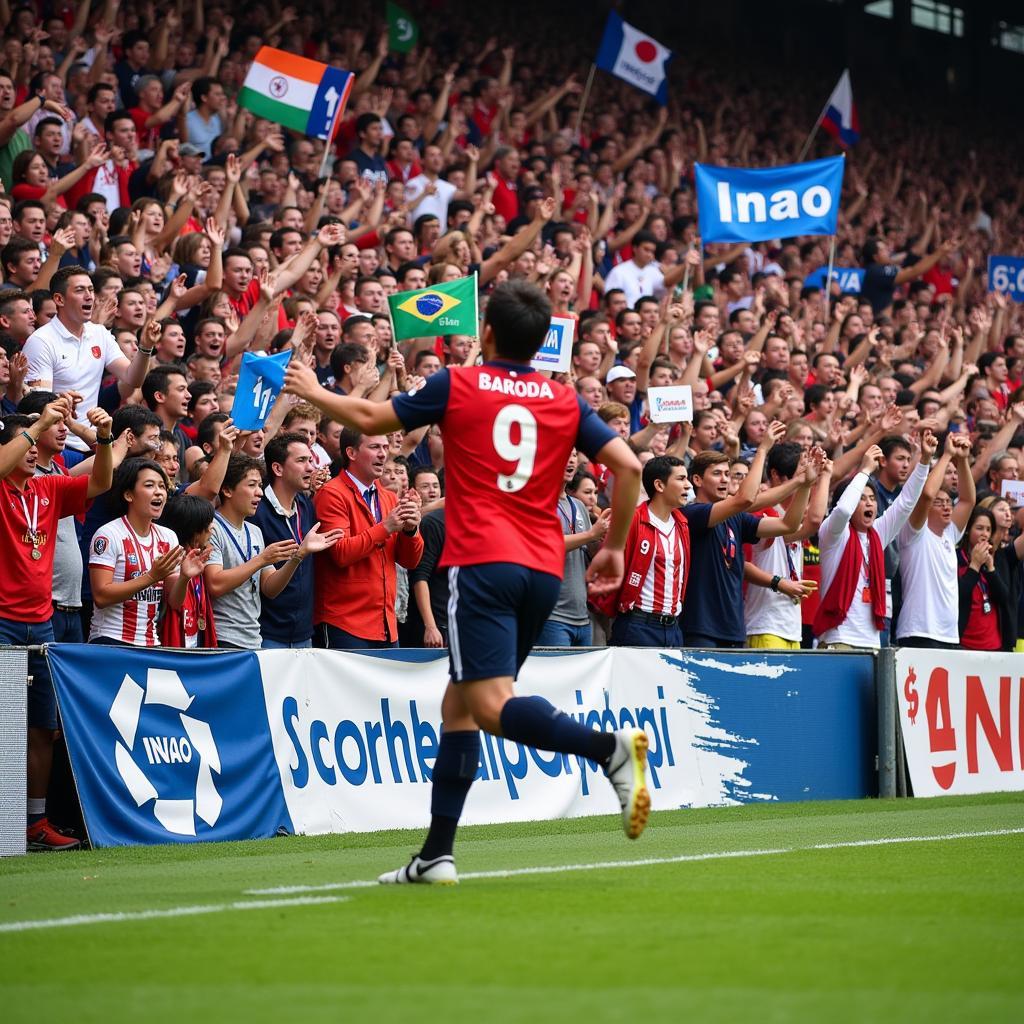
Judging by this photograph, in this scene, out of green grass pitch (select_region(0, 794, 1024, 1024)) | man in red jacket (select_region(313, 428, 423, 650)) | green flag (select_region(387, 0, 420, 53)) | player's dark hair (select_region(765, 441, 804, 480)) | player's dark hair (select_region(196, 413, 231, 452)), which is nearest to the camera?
green grass pitch (select_region(0, 794, 1024, 1024))

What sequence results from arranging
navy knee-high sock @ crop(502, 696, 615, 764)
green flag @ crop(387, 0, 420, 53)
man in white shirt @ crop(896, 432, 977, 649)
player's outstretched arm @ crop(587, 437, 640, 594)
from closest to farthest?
navy knee-high sock @ crop(502, 696, 615, 764) < player's outstretched arm @ crop(587, 437, 640, 594) < man in white shirt @ crop(896, 432, 977, 649) < green flag @ crop(387, 0, 420, 53)

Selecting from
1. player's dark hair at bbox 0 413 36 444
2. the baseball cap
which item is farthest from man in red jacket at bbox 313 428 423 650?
the baseball cap

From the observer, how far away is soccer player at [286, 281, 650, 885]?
6562 mm

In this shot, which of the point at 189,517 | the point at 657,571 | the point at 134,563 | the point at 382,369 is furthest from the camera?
the point at 382,369

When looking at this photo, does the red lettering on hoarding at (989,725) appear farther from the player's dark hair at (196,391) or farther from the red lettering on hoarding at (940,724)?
the player's dark hair at (196,391)

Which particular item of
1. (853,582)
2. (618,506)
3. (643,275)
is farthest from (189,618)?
(643,275)

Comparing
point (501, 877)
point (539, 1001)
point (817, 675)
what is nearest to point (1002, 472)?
point (817, 675)

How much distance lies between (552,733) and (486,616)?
52 cm

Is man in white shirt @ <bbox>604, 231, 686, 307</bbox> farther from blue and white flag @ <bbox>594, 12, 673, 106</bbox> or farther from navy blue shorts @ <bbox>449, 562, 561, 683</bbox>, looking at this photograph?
navy blue shorts @ <bbox>449, 562, 561, 683</bbox>

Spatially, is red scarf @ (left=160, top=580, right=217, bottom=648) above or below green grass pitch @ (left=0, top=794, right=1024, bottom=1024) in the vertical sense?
above

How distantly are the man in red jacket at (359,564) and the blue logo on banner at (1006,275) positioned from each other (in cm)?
1410

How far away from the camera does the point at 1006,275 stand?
23.5 meters

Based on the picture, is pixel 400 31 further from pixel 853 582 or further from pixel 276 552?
pixel 276 552

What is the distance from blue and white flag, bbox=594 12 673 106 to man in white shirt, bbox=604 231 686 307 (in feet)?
15.3
